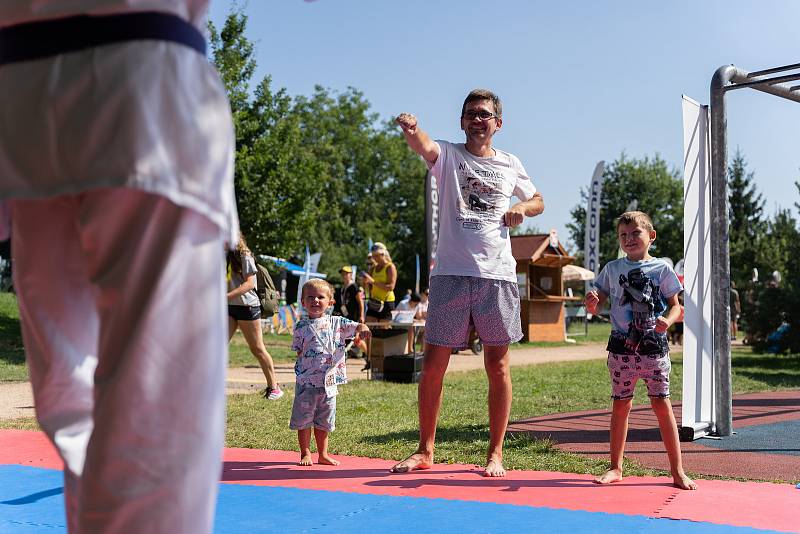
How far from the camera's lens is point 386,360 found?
476 inches

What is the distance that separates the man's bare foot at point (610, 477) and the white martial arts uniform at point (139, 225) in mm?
3578

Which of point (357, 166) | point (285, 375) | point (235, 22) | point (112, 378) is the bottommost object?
point (285, 375)

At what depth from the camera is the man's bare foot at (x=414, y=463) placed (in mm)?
5148

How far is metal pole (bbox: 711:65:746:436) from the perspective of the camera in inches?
280

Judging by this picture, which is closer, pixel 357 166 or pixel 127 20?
pixel 127 20

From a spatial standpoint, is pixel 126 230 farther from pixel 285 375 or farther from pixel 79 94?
pixel 285 375

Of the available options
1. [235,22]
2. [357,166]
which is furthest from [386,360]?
[357,166]

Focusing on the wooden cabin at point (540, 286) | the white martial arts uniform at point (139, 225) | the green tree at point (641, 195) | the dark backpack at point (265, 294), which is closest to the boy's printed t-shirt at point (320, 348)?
the dark backpack at point (265, 294)

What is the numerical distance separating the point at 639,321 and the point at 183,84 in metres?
3.93

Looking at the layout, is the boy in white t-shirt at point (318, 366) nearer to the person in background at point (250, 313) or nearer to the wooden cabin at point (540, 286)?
the person in background at point (250, 313)

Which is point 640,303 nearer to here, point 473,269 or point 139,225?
point 473,269

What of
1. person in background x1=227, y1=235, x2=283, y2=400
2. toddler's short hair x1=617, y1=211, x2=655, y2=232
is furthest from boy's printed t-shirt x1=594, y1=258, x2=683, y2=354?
person in background x1=227, y1=235, x2=283, y2=400

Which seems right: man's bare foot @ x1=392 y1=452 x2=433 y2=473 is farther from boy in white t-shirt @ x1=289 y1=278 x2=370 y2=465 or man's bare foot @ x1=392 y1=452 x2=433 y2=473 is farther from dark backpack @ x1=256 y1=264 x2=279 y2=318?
dark backpack @ x1=256 y1=264 x2=279 y2=318

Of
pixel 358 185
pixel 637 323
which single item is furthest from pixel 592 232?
pixel 358 185
